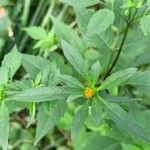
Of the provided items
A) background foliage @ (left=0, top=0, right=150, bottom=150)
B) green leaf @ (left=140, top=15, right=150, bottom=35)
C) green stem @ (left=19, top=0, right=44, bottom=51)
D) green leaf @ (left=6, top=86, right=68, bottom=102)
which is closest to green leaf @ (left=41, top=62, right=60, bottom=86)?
background foliage @ (left=0, top=0, right=150, bottom=150)

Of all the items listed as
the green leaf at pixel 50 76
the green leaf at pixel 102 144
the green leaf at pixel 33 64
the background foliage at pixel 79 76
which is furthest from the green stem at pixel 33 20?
the green leaf at pixel 50 76

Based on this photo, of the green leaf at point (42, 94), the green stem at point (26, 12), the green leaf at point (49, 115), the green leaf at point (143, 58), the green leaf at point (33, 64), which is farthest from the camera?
the green stem at point (26, 12)

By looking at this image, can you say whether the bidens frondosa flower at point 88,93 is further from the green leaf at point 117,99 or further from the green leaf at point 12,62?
the green leaf at point 12,62

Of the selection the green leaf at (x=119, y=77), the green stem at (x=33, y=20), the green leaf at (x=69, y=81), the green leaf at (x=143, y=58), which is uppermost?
the green leaf at (x=119, y=77)

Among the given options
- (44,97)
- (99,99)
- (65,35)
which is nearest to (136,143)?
(65,35)

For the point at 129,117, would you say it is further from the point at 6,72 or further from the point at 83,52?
the point at 83,52

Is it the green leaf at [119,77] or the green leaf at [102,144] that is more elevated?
the green leaf at [119,77]

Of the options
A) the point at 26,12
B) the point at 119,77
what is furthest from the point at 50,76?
the point at 26,12

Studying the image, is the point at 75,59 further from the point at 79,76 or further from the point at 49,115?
the point at 79,76
